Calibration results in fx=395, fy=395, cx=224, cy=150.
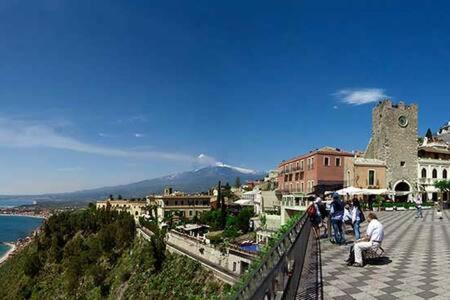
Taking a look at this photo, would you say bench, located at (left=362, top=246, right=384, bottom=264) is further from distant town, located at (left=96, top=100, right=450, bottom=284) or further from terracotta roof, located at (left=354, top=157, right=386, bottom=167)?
terracotta roof, located at (left=354, top=157, right=386, bottom=167)

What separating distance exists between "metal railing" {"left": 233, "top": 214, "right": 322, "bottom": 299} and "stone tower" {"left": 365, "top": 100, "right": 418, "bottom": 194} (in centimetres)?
4263

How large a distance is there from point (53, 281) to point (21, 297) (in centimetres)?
496

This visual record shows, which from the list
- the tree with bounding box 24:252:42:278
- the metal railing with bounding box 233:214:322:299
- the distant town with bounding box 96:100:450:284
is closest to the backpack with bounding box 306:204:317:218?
the metal railing with bounding box 233:214:322:299

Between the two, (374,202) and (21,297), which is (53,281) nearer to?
(21,297)

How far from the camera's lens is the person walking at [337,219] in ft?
46.4

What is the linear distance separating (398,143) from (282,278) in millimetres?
49807

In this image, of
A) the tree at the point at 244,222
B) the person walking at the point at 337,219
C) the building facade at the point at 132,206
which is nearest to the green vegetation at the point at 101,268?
the tree at the point at 244,222

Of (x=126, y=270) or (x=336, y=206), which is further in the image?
(x=126, y=270)

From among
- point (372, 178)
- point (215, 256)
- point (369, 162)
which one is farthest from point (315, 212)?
point (369, 162)

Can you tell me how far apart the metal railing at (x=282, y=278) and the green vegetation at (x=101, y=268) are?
19.6 m

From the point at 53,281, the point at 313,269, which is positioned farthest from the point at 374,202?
the point at 53,281

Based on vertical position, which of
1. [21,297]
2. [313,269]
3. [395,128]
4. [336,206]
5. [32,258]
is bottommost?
[21,297]

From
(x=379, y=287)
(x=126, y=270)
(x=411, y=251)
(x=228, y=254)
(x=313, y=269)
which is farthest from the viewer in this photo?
(x=126, y=270)

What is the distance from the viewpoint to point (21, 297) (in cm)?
6050
